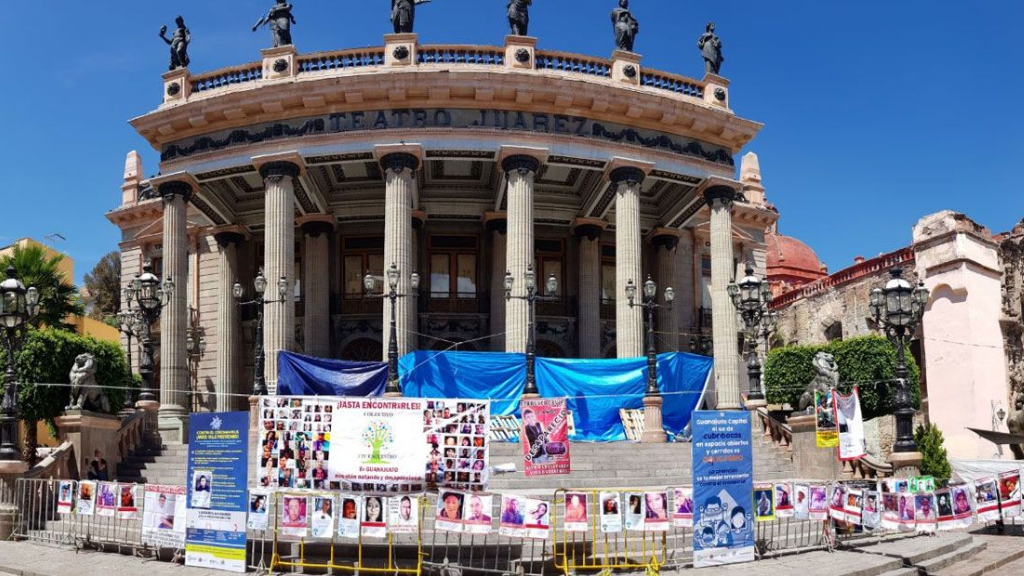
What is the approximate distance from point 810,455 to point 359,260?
18.8m

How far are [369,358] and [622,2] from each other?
14.7m

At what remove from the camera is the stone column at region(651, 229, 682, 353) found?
35188 millimetres

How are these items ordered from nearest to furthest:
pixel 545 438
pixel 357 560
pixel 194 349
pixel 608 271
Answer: pixel 357 560
pixel 545 438
pixel 194 349
pixel 608 271

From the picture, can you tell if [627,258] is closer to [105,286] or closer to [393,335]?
[393,335]

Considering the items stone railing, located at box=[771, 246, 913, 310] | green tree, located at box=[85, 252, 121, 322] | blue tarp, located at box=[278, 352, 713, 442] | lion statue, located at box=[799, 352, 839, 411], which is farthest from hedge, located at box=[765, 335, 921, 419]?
green tree, located at box=[85, 252, 121, 322]

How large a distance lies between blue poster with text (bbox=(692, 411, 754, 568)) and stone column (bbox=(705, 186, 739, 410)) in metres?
16.2

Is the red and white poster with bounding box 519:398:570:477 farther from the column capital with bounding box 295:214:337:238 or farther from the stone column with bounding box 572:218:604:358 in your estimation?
the column capital with bounding box 295:214:337:238

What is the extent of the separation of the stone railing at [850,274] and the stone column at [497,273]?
14069 mm

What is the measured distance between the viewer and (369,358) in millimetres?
34125

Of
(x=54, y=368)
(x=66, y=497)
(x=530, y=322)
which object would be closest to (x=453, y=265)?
(x=530, y=322)

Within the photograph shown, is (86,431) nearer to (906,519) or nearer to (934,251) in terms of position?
(906,519)

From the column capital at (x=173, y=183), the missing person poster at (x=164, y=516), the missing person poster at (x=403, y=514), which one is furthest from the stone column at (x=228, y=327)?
A: the missing person poster at (x=403, y=514)

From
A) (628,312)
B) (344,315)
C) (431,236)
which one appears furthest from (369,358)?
(628,312)

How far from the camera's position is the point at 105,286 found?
57531 millimetres
